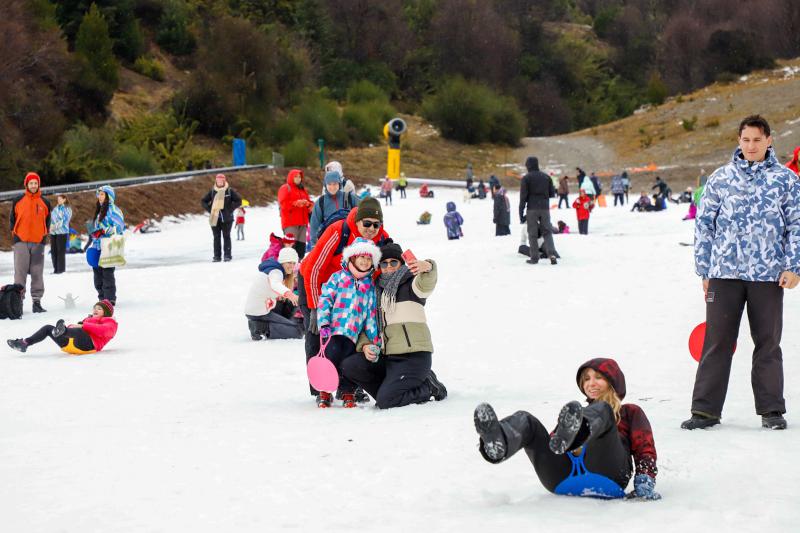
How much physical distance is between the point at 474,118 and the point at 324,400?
6280 cm

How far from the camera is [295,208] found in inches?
674

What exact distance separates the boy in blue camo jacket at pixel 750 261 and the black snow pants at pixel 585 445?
65.0 inches

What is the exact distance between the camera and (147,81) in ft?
228

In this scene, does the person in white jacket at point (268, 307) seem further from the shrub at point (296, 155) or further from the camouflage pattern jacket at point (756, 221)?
the shrub at point (296, 155)

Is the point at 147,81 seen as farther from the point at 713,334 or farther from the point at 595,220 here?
the point at 713,334

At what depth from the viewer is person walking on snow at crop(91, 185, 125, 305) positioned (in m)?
15.9

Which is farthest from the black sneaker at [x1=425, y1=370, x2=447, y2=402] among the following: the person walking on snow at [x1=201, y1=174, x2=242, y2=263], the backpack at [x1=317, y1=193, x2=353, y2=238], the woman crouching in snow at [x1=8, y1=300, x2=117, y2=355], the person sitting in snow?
the person walking on snow at [x1=201, y1=174, x2=242, y2=263]

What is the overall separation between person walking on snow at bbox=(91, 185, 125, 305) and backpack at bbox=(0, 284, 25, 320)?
1072mm

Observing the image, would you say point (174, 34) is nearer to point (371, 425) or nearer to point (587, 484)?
point (371, 425)

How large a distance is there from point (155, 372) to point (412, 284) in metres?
3.43

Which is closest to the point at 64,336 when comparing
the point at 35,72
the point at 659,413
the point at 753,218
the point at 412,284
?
the point at 412,284

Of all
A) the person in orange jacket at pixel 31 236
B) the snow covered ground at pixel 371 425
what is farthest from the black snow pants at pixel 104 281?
the person in orange jacket at pixel 31 236

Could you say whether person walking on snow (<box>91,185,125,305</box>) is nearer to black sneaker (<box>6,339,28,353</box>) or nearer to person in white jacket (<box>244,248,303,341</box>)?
person in white jacket (<box>244,248,303,341</box>)

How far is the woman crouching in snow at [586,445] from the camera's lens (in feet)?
17.9
